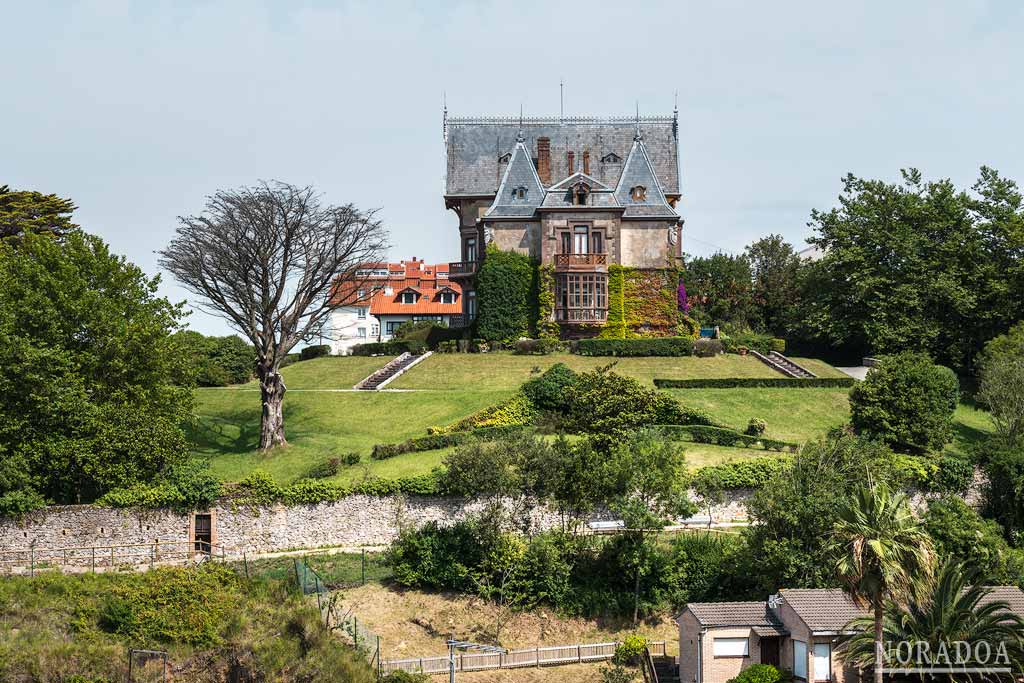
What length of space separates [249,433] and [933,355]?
42.1 meters

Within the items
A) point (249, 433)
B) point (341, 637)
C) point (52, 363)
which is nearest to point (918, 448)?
point (341, 637)

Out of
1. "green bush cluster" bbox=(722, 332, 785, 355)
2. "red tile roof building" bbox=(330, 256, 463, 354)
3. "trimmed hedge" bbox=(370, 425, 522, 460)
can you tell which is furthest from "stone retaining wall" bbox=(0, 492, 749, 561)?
"red tile roof building" bbox=(330, 256, 463, 354)

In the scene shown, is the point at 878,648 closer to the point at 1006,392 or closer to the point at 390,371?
the point at 1006,392

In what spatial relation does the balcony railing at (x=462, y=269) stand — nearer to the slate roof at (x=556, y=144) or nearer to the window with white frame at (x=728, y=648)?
Result: the slate roof at (x=556, y=144)

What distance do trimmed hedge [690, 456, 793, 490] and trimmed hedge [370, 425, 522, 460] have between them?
28.1 ft

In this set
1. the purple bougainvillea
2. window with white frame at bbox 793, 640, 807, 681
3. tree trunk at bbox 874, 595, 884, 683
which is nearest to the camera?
tree trunk at bbox 874, 595, 884, 683

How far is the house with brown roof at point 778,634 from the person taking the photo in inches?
1421

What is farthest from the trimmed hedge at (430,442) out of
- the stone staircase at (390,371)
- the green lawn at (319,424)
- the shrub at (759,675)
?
the shrub at (759,675)

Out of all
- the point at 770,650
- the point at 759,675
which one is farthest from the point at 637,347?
the point at 759,675

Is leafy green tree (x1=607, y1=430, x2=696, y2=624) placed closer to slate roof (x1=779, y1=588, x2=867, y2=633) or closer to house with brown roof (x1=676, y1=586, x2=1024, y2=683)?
house with brown roof (x1=676, y1=586, x2=1024, y2=683)

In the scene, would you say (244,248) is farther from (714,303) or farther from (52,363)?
(714,303)

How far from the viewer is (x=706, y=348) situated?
2931 inches

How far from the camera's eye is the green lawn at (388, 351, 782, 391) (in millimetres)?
67875

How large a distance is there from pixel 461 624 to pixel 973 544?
18.9 metres
